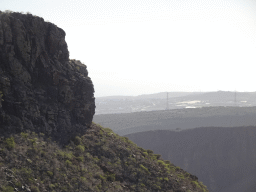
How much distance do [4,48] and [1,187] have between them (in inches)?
363

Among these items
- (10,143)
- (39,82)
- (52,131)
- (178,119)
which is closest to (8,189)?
(10,143)

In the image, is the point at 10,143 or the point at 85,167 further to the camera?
the point at 85,167

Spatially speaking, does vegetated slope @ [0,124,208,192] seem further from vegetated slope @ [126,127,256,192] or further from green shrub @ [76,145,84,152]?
vegetated slope @ [126,127,256,192]

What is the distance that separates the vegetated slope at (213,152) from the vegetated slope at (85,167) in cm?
4406

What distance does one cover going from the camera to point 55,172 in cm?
1476

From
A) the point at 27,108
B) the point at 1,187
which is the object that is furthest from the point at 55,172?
the point at 27,108

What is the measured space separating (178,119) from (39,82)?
73639 mm

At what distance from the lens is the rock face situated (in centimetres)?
1616

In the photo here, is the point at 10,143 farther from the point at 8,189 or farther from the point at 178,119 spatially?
the point at 178,119

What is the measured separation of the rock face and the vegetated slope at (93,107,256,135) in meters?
59.1

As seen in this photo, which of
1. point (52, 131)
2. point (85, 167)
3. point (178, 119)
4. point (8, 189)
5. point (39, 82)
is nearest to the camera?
point (8, 189)

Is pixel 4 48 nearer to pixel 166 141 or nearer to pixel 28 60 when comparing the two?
pixel 28 60

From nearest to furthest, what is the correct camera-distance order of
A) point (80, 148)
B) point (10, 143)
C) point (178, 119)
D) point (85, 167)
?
point (10, 143) < point (85, 167) < point (80, 148) < point (178, 119)

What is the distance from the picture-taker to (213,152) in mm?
71812
